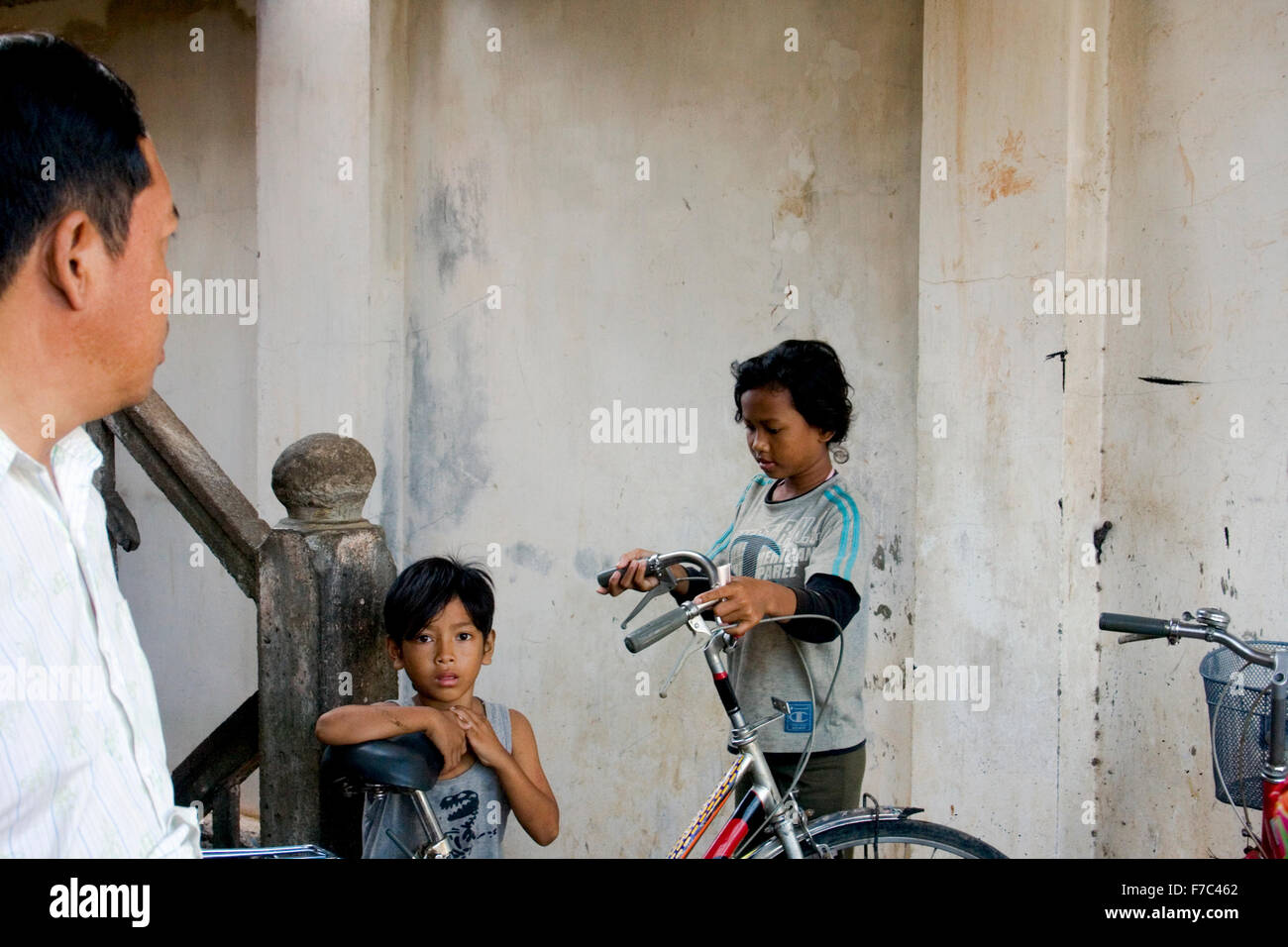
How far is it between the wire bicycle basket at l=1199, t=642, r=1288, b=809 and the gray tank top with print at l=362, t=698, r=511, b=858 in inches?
60.2

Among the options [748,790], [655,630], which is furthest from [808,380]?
[748,790]

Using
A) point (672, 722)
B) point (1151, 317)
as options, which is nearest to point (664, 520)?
point (672, 722)

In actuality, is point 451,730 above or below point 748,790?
above

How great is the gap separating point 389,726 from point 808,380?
1.23 metres

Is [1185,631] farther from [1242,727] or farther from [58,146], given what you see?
[58,146]

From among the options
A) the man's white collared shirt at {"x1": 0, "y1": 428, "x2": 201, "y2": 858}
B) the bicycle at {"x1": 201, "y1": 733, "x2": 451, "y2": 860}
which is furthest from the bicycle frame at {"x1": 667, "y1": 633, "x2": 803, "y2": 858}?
the man's white collared shirt at {"x1": 0, "y1": 428, "x2": 201, "y2": 858}

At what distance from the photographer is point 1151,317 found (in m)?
3.18

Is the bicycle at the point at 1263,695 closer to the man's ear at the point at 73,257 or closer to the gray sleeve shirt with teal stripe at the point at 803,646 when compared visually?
the gray sleeve shirt with teal stripe at the point at 803,646

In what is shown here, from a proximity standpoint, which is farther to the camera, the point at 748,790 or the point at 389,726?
the point at 748,790

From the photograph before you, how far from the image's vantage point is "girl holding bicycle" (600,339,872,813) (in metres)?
2.52

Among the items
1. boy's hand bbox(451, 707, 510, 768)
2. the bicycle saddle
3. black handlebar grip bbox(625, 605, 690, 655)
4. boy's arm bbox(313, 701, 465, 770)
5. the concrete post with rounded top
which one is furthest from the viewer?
the concrete post with rounded top

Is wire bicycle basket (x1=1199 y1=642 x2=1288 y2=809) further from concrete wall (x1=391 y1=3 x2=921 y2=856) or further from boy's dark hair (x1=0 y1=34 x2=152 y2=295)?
boy's dark hair (x1=0 y1=34 x2=152 y2=295)

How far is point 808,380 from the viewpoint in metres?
2.60

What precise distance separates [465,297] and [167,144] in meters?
1.94
